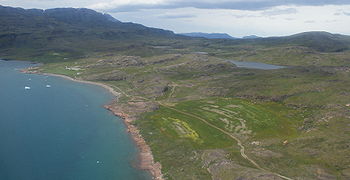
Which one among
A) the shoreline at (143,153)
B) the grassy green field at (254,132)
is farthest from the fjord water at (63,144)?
the grassy green field at (254,132)

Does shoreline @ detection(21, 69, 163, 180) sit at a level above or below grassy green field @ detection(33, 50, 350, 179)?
below

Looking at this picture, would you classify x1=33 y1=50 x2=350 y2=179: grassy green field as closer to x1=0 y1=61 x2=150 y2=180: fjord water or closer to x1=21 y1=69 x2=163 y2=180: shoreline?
x1=21 y1=69 x2=163 y2=180: shoreline

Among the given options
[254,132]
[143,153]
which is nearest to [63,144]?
[143,153]

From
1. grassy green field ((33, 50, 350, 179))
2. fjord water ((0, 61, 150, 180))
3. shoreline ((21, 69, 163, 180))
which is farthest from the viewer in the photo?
shoreline ((21, 69, 163, 180))

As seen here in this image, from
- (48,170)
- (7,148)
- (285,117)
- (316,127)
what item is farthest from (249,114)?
(7,148)

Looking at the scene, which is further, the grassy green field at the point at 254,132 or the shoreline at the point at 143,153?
the shoreline at the point at 143,153

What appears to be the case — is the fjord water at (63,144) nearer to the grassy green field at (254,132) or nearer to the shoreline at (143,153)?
the shoreline at (143,153)

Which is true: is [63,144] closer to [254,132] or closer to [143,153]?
[143,153]

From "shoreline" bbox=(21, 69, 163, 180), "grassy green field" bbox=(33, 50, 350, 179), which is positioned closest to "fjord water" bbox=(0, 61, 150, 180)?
"shoreline" bbox=(21, 69, 163, 180)
